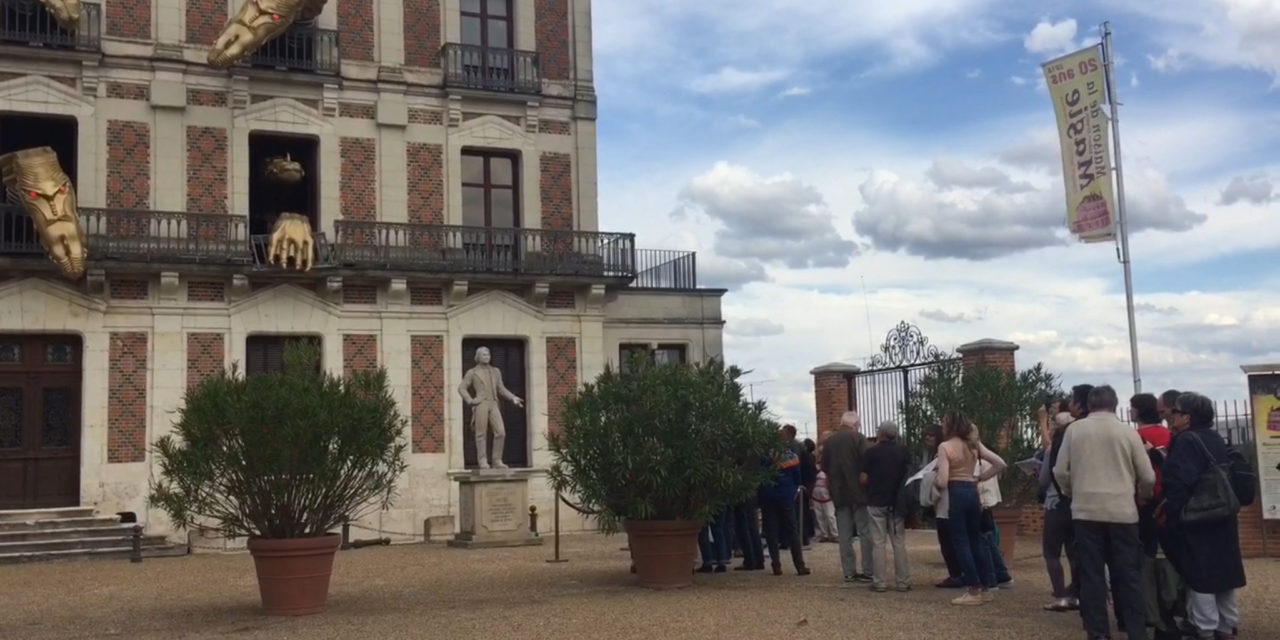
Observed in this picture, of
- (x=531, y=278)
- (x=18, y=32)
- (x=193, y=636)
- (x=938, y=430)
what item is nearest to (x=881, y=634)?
(x=938, y=430)

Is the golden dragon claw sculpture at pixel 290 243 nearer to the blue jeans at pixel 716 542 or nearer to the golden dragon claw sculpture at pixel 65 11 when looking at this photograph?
the golden dragon claw sculpture at pixel 65 11

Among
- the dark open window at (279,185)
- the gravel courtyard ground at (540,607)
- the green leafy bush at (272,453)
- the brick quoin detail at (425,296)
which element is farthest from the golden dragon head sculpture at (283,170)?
the green leafy bush at (272,453)

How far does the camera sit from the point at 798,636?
8133mm

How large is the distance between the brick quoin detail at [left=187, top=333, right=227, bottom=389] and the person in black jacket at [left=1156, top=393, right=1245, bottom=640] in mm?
15202

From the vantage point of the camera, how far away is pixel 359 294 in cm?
2027

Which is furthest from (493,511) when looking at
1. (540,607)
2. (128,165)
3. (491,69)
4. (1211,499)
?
(1211,499)

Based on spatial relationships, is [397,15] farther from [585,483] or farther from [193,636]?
[193,636]

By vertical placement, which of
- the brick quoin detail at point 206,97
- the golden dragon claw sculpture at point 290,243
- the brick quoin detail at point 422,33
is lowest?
Result: the golden dragon claw sculpture at point 290,243

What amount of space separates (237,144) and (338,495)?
11699 millimetres

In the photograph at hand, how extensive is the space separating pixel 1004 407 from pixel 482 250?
10904mm

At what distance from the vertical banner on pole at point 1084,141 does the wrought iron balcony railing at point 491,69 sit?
29.1 feet

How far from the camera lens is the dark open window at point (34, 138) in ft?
60.4

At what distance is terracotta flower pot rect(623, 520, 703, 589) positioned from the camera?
10.6 m

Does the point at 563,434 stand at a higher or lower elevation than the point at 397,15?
lower
